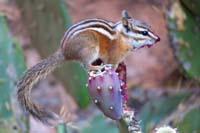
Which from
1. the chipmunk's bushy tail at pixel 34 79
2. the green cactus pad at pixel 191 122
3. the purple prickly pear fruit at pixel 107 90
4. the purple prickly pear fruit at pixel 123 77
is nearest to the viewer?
the purple prickly pear fruit at pixel 107 90

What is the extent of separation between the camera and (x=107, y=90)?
1443 millimetres

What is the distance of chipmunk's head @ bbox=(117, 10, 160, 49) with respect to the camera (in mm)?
1550

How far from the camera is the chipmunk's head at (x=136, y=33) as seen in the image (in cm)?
155

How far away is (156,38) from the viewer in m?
1.57

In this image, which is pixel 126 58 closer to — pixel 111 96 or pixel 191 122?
pixel 191 122

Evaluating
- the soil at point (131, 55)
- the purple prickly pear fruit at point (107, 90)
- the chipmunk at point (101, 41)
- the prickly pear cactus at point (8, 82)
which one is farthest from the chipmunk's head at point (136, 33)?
the soil at point (131, 55)

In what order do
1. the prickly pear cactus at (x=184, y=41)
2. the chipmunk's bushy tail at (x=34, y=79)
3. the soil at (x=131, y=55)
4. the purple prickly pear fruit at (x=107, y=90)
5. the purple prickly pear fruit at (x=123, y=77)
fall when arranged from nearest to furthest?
the purple prickly pear fruit at (x=107, y=90)
the purple prickly pear fruit at (x=123, y=77)
the chipmunk's bushy tail at (x=34, y=79)
the prickly pear cactus at (x=184, y=41)
the soil at (x=131, y=55)

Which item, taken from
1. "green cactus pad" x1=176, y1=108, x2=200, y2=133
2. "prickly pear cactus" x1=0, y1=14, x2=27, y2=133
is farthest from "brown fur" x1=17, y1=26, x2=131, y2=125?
"green cactus pad" x1=176, y1=108, x2=200, y2=133

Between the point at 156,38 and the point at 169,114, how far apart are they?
2.06m

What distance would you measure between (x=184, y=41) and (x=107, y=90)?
6.13 ft

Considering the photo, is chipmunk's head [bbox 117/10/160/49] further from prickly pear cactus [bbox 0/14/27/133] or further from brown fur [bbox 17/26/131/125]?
prickly pear cactus [bbox 0/14/27/133]

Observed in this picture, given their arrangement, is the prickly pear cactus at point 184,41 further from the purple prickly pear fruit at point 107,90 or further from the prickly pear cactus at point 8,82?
the purple prickly pear fruit at point 107,90

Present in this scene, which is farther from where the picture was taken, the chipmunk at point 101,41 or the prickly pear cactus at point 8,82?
the prickly pear cactus at point 8,82

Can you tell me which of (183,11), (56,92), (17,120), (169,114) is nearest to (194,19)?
(183,11)
